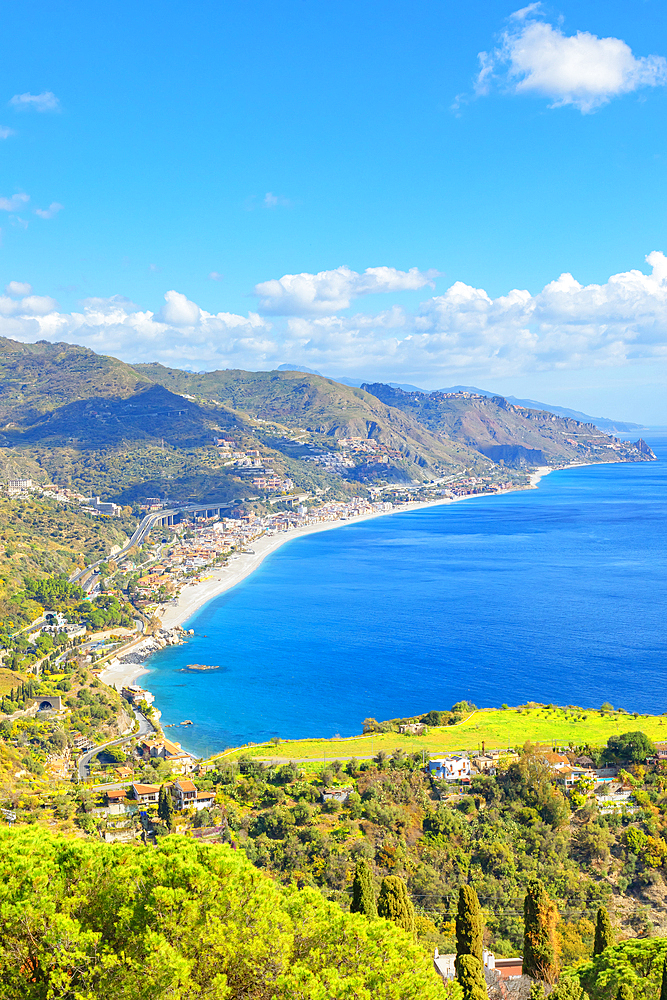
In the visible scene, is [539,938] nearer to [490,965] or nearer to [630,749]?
[490,965]

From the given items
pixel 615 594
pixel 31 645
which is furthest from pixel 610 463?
pixel 31 645

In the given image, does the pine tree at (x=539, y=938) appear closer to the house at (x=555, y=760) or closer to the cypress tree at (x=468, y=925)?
the cypress tree at (x=468, y=925)

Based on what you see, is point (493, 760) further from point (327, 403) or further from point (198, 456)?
point (327, 403)

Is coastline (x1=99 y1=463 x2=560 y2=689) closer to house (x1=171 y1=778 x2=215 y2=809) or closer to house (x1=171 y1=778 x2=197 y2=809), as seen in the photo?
house (x1=171 y1=778 x2=197 y2=809)

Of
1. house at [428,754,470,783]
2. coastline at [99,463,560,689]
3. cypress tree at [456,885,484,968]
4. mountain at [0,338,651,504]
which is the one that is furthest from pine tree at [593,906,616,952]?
mountain at [0,338,651,504]

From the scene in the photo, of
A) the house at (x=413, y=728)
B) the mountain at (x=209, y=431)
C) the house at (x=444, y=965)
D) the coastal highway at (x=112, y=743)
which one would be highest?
the mountain at (x=209, y=431)

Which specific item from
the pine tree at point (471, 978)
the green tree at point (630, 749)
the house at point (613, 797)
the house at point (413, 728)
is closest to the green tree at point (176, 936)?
the pine tree at point (471, 978)

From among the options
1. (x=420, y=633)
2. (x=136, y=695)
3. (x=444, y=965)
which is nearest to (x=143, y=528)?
(x=420, y=633)
